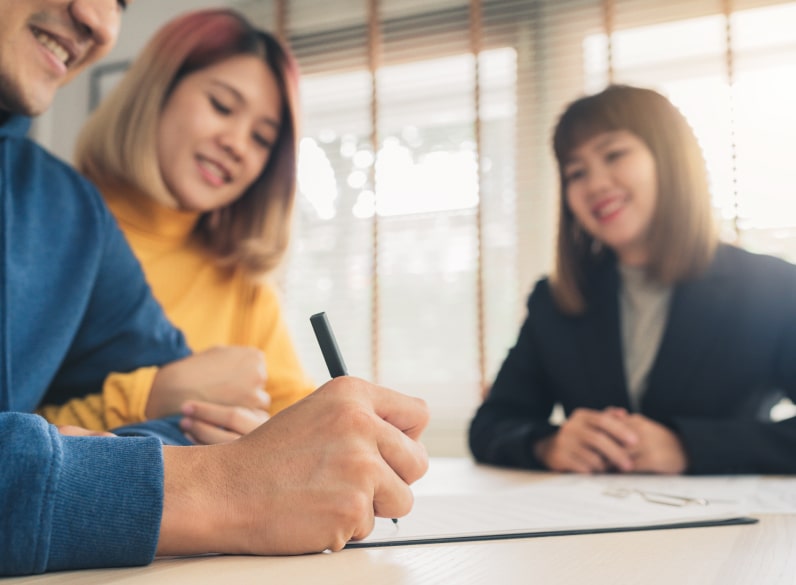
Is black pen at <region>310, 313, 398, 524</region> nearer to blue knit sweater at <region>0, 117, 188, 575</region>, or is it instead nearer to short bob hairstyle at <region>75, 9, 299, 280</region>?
blue knit sweater at <region>0, 117, 188, 575</region>

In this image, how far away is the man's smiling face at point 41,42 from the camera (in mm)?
817

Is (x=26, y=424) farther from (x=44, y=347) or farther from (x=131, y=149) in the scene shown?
(x=131, y=149)

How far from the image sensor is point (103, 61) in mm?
2586

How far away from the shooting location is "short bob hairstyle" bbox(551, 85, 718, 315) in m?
1.39

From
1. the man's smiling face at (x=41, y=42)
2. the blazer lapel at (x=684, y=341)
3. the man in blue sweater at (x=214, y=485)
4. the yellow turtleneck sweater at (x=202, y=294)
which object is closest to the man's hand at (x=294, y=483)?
the man in blue sweater at (x=214, y=485)

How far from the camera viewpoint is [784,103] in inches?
76.0

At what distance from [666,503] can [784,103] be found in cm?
164

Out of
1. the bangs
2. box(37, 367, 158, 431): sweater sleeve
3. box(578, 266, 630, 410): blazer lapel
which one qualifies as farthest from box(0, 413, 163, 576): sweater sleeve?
the bangs

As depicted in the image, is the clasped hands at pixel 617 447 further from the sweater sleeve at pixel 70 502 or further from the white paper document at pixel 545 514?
the sweater sleeve at pixel 70 502

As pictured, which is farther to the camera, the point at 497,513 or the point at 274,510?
the point at 497,513

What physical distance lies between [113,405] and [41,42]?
0.44m

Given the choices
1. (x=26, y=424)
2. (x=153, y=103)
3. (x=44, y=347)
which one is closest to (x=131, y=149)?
(x=153, y=103)

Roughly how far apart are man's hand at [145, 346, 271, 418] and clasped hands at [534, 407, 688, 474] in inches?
18.1

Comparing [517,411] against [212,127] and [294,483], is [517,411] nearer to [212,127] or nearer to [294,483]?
[212,127]
